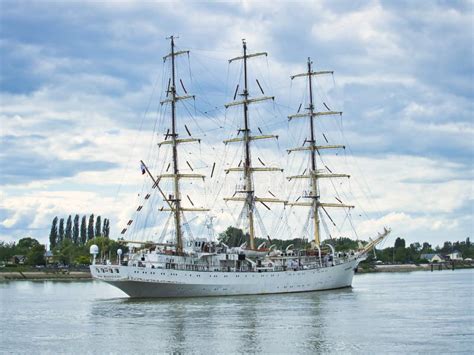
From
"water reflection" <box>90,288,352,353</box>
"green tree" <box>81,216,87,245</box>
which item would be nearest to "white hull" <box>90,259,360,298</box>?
"water reflection" <box>90,288,352,353</box>

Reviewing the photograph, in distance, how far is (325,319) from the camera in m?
52.9

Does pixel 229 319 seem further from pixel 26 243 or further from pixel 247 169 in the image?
pixel 26 243

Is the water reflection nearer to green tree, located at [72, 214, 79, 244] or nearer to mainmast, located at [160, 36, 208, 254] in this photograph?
mainmast, located at [160, 36, 208, 254]

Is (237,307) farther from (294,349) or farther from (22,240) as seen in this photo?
(22,240)

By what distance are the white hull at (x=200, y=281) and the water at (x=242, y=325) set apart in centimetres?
226

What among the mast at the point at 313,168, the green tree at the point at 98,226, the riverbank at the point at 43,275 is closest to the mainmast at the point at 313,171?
the mast at the point at 313,168

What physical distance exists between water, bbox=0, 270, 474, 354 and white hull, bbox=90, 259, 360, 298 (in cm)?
226

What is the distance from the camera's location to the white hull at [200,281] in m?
70.8

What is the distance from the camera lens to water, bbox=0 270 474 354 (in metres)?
41.1

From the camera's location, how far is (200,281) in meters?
73.9

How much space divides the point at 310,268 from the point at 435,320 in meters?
33.9

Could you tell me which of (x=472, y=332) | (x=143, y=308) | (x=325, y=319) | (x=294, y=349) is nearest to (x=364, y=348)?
(x=294, y=349)

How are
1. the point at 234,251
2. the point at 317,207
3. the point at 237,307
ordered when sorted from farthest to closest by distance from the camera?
the point at 317,207, the point at 234,251, the point at 237,307

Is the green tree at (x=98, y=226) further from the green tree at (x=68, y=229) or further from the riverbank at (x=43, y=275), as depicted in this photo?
the riverbank at (x=43, y=275)
